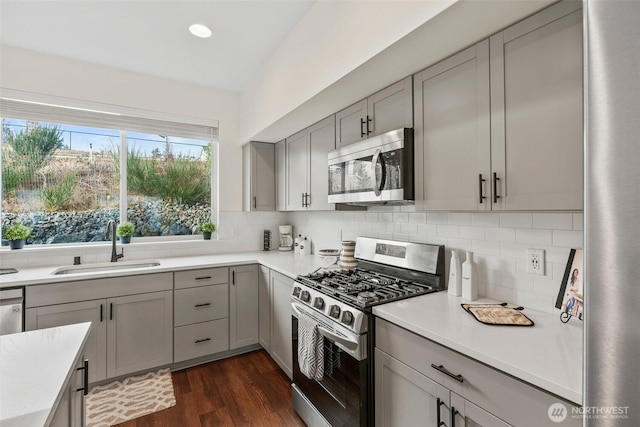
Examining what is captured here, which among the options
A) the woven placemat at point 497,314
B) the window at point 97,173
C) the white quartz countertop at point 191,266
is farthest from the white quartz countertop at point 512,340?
the window at point 97,173

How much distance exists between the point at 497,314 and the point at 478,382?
434 millimetres

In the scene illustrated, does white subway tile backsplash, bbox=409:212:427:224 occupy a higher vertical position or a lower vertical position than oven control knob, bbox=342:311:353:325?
higher

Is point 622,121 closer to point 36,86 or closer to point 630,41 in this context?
point 630,41

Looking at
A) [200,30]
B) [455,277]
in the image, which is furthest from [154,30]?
[455,277]

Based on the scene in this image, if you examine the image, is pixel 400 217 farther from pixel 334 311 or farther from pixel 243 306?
pixel 243 306

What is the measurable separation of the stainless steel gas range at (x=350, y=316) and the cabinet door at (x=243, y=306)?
0.98 m

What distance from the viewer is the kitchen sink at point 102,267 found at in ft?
8.67

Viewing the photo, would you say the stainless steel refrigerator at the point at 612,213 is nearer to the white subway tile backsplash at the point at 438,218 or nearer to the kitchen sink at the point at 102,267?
the white subway tile backsplash at the point at 438,218

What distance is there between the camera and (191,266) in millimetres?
2709

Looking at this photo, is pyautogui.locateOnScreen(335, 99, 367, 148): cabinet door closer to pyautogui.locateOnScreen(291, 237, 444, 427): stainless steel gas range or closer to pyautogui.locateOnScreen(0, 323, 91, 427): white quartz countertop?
pyautogui.locateOnScreen(291, 237, 444, 427): stainless steel gas range

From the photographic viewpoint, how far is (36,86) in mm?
2631

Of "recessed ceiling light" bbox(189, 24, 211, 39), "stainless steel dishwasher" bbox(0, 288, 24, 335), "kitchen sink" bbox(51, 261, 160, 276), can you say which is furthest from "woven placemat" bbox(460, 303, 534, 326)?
"stainless steel dishwasher" bbox(0, 288, 24, 335)

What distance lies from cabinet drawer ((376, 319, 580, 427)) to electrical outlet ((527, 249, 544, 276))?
2.23ft

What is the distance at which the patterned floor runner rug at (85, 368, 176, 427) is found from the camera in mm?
2064
